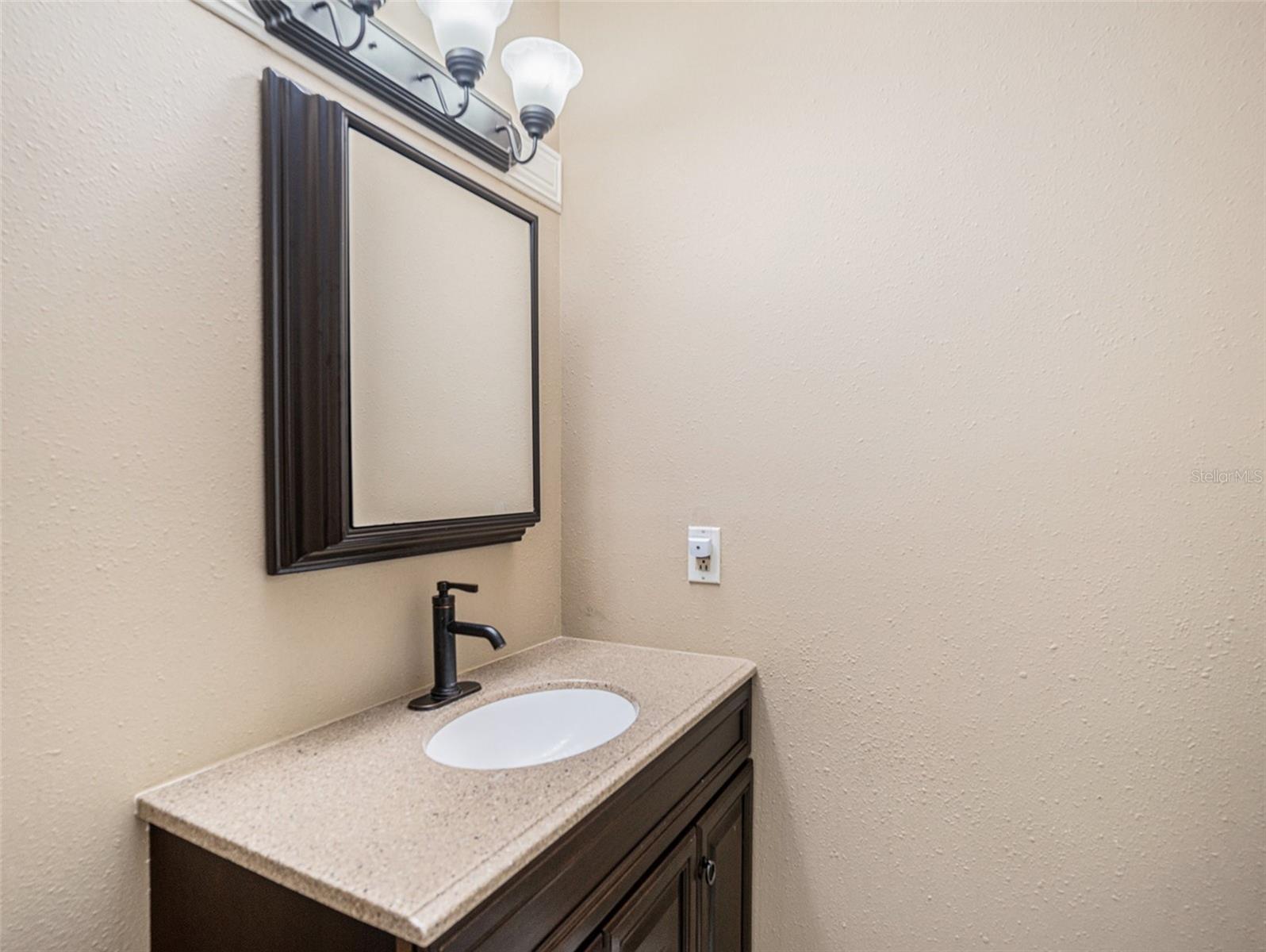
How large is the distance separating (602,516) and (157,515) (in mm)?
870

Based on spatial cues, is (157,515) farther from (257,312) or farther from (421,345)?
(421,345)

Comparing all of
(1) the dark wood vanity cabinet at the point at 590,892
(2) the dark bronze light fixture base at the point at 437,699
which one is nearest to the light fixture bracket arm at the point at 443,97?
(2) the dark bronze light fixture base at the point at 437,699

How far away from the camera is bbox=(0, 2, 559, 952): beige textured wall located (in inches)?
28.8

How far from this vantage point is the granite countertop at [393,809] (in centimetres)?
64

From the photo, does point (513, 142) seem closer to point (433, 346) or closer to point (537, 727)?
point (433, 346)

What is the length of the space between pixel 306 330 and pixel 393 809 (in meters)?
0.65

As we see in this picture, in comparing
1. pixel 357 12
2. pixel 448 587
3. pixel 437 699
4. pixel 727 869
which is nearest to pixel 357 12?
pixel 357 12

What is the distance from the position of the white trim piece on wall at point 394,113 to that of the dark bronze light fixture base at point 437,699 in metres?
0.98

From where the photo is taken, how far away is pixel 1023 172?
1.14 metres

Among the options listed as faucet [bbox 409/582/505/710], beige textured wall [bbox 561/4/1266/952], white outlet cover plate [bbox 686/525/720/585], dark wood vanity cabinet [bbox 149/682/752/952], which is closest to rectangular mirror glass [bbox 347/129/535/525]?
faucet [bbox 409/582/505/710]

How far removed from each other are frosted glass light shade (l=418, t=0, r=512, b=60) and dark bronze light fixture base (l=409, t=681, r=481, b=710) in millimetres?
1068

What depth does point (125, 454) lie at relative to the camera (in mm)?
813

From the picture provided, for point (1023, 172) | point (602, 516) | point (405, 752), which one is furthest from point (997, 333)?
point (405, 752)

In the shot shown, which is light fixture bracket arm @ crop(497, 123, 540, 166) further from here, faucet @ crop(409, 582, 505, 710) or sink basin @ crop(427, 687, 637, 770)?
sink basin @ crop(427, 687, 637, 770)
